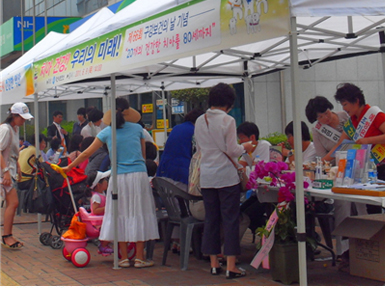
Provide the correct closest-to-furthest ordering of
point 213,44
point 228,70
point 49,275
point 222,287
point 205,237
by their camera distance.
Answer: point 213,44
point 222,287
point 205,237
point 49,275
point 228,70

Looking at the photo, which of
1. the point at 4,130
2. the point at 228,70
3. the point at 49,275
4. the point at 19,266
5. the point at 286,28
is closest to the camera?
the point at 286,28

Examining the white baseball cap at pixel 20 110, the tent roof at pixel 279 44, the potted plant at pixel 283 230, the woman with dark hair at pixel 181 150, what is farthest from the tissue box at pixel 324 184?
the white baseball cap at pixel 20 110

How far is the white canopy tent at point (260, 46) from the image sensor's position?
3748mm

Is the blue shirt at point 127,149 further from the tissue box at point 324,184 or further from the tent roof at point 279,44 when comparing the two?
the tissue box at point 324,184

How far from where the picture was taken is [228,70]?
8.59m

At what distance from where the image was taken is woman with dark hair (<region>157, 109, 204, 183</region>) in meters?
6.09

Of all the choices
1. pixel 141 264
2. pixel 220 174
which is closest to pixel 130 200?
pixel 141 264

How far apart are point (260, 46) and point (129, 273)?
358 centimetres

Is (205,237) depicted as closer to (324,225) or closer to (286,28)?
(324,225)

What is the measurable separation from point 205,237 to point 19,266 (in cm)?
246

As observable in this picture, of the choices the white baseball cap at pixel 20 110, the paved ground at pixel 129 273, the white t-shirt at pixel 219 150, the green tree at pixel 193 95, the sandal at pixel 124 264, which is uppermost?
the green tree at pixel 193 95

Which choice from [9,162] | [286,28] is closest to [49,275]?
[9,162]

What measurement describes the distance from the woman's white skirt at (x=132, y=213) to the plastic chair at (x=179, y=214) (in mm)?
203

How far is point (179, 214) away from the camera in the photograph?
237 inches
